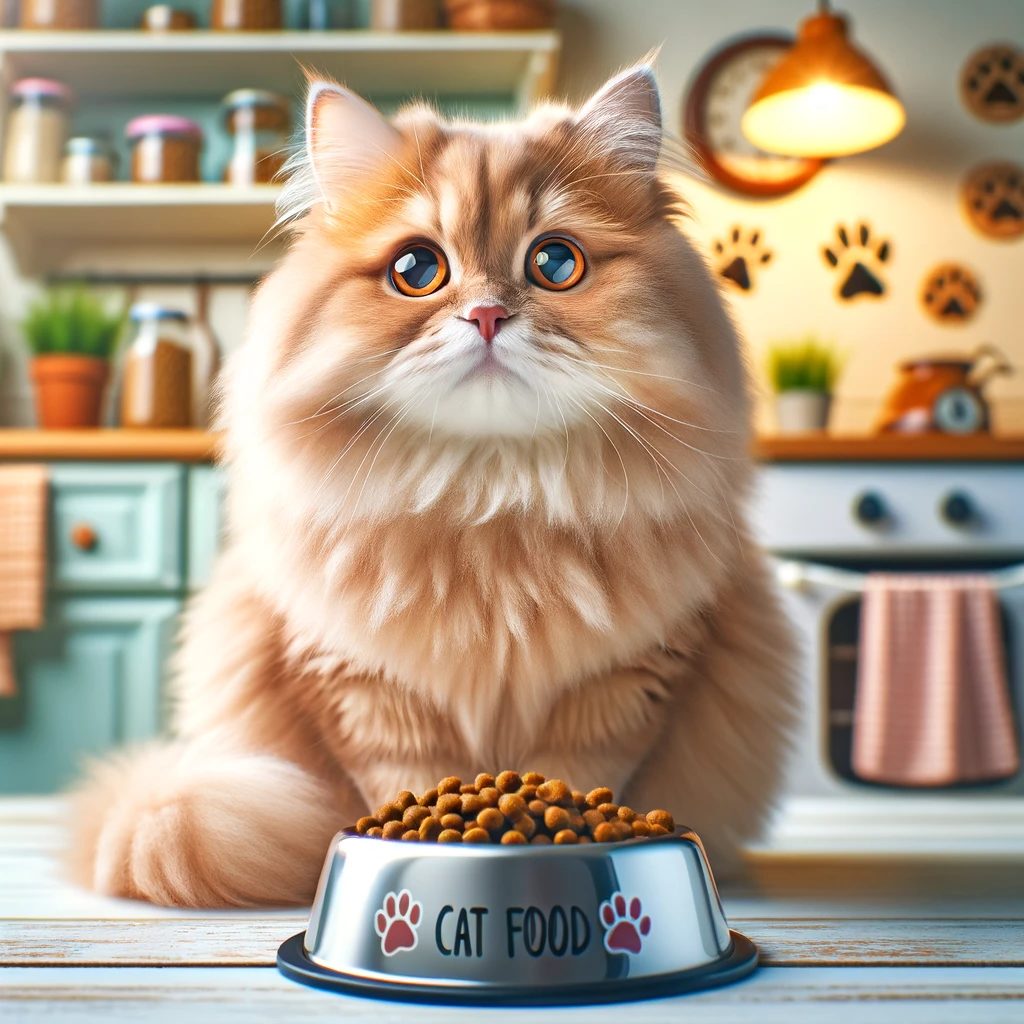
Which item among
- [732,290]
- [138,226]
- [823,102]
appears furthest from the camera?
[138,226]

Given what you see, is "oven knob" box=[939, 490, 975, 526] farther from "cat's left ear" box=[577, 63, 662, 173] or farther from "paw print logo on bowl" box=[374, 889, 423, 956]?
"paw print logo on bowl" box=[374, 889, 423, 956]

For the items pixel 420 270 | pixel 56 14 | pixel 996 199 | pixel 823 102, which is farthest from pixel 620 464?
pixel 996 199

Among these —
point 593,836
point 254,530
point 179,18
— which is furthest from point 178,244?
point 593,836

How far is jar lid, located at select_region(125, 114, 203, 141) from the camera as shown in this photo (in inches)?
115

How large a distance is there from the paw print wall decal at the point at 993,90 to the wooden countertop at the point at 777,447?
4.51ft

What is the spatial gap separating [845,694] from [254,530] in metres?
1.71

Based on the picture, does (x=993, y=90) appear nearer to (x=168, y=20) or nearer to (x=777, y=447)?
(x=777, y=447)

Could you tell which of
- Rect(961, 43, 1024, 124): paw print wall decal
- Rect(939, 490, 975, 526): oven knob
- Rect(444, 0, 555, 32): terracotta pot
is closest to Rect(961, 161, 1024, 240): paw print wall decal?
Rect(961, 43, 1024, 124): paw print wall decal

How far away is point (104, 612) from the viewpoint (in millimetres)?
2439

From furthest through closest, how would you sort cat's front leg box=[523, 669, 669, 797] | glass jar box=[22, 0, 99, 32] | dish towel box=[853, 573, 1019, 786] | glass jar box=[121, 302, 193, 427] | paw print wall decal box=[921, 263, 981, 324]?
paw print wall decal box=[921, 263, 981, 324]
glass jar box=[22, 0, 99, 32]
glass jar box=[121, 302, 193, 427]
dish towel box=[853, 573, 1019, 786]
cat's front leg box=[523, 669, 669, 797]

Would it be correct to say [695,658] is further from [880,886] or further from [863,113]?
[863,113]

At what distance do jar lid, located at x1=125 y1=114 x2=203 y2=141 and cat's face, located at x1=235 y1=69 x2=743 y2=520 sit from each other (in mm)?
2088

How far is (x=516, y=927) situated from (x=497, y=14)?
2698 mm

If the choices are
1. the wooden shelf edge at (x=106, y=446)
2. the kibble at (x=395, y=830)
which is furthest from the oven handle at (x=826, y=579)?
the kibble at (x=395, y=830)
